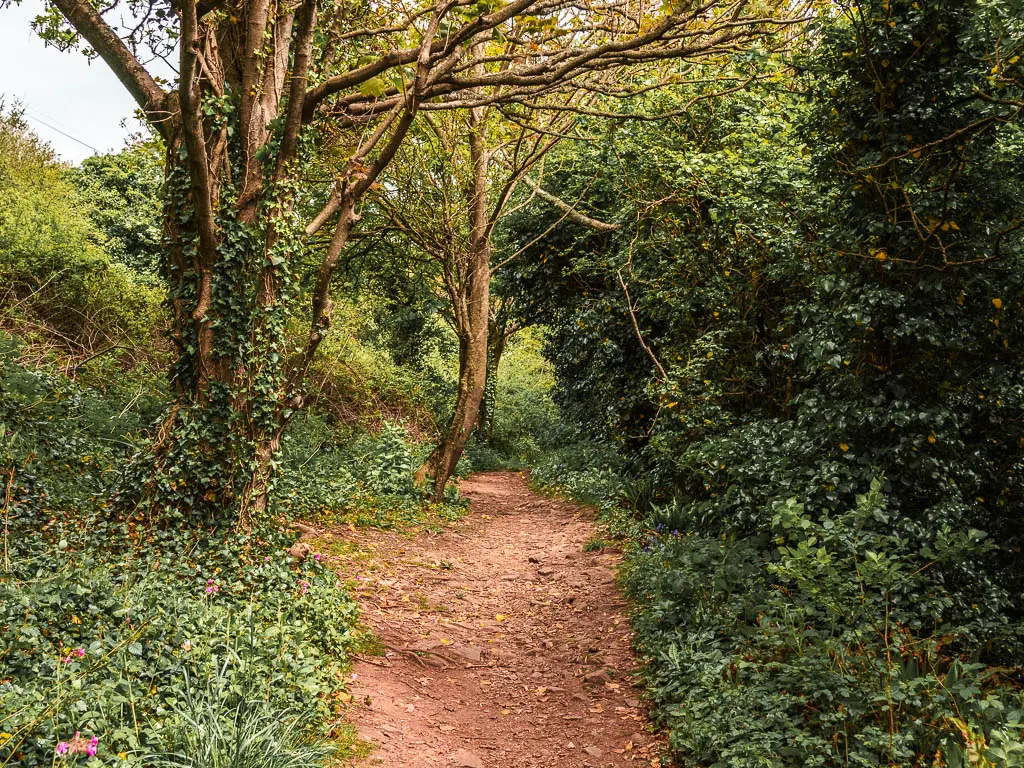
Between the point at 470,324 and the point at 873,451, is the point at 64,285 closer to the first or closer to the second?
the point at 470,324

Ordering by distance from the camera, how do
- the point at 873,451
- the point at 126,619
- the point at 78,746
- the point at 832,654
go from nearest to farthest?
the point at 78,746
the point at 126,619
the point at 832,654
the point at 873,451

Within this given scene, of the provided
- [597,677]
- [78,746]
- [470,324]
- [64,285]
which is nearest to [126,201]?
[64,285]

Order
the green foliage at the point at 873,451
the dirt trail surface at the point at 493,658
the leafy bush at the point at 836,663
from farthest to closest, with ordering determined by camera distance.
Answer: the dirt trail surface at the point at 493,658
the green foliage at the point at 873,451
the leafy bush at the point at 836,663

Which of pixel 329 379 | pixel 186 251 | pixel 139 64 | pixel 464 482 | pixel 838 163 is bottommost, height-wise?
pixel 464 482

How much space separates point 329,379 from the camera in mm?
13938

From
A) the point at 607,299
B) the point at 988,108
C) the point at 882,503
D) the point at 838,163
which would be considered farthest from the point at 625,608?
the point at 607,299

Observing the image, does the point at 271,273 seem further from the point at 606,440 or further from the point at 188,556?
the point at 606,440

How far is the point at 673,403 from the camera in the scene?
8.01 m

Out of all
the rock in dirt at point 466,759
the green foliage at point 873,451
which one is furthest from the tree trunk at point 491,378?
the rock in dirt at point 466,759

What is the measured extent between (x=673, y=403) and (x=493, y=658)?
3.61 meters

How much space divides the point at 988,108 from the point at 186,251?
20.2 ft

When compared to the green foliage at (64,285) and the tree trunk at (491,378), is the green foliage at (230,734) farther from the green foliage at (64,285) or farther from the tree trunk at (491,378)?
the tree trunk at (491,378)

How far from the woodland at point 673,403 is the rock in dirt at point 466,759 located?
2.20 feet

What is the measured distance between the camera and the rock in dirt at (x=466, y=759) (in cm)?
424
